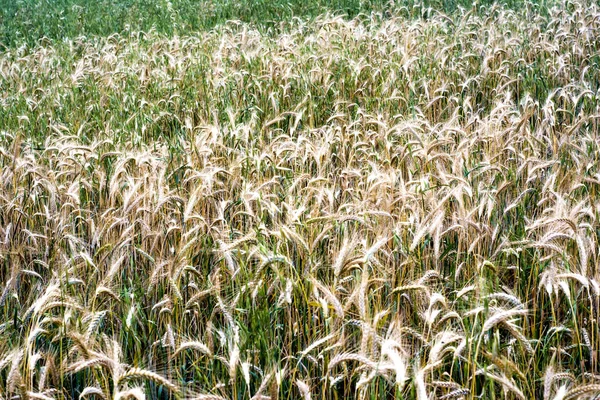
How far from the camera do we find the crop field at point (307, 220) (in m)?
2.18

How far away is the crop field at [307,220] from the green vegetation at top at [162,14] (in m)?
1.42

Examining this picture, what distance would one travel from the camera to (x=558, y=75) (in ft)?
20.1

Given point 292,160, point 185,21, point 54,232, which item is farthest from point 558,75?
point 185,21

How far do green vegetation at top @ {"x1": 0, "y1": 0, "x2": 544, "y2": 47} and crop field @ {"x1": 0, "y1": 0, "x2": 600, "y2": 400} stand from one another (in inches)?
56.0

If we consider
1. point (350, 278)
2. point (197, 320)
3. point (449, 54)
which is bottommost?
point (197, 320)

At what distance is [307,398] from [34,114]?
5.24 metres

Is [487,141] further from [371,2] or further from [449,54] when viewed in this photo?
[371,2]

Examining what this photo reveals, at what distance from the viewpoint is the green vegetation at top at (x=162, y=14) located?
34.1 feet

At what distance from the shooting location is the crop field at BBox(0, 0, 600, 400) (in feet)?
7.14

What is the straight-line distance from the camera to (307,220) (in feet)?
9.24

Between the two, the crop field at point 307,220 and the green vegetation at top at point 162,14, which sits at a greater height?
the green vegetation at top at point 162,14

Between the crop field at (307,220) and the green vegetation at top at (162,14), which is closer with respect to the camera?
the crop field at (307,220)

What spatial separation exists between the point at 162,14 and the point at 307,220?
940cm

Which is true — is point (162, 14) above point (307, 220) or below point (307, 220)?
above
